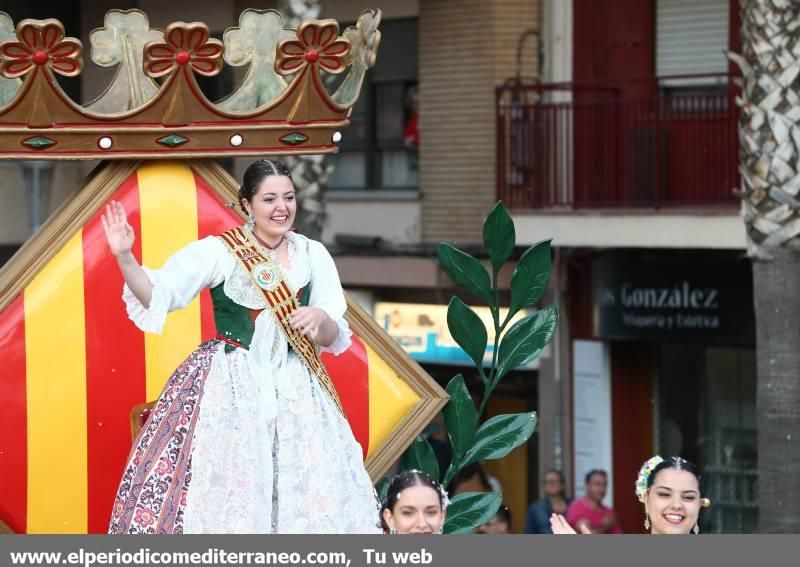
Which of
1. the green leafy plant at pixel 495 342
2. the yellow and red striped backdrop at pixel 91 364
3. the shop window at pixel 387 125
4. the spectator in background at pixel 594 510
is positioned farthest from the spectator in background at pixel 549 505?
the yellow and red striped backdrop at pixel 91 364

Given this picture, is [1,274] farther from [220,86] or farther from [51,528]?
[220,86]

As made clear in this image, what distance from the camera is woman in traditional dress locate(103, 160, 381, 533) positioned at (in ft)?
16.5

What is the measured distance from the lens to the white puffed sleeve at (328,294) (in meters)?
5.20

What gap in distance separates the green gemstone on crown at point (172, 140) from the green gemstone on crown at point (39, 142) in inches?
13.2

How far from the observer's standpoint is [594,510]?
38.5ft

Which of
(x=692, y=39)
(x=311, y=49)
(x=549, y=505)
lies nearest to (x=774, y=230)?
(x=549, y=505)

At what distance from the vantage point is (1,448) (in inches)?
217

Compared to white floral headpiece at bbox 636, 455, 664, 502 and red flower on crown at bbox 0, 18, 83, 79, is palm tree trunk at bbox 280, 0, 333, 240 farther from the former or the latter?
white floral headpiece at bbox 636, 455, 664, 502

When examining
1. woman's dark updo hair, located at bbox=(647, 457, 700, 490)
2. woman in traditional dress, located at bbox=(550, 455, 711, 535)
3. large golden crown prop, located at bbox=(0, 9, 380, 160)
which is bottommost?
woman in traditional dress, located at bbox=(550, 455, 711, 535)

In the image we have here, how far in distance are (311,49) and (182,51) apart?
0.39 metres

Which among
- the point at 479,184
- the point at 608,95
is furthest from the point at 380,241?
the point at 608,95

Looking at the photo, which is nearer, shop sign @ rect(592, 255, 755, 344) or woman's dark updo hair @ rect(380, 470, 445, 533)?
woman's dark updo hair @ rect(380, 470, 445, 533)

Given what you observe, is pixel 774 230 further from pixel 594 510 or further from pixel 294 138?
pixel 294 138


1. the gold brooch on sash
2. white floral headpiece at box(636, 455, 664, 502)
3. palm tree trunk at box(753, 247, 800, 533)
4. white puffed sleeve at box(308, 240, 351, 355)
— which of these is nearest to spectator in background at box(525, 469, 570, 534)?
palm tree trunk at box(753, 247, 800, 533)
